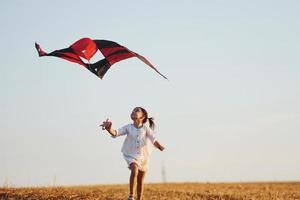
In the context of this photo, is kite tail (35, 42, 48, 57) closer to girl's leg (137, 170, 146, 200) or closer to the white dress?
the white dress

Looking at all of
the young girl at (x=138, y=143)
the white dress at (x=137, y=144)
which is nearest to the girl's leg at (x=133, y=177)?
the young girl at (x=138, y=143)

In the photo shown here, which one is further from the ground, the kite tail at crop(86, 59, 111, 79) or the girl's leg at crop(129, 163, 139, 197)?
the kite tail at crop(86, 59, 111, 79)

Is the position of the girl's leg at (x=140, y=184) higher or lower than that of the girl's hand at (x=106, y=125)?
lower

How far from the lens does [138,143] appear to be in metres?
11.7

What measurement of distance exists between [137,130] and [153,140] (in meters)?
0.41

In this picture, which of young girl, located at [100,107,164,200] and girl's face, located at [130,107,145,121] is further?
girl's face, located at [130,107,145,121]

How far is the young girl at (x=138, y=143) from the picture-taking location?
452 inches

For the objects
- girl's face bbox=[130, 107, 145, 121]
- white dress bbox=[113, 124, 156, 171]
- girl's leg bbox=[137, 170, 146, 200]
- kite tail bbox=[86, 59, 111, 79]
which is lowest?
girl's leg bbox=[137, 170, 146, 200]

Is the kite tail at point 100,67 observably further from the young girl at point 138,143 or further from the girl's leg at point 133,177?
the girl's leg at point 133,177

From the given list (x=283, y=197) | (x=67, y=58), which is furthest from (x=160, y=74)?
(x=283, y=197)

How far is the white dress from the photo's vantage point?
11.5 meters

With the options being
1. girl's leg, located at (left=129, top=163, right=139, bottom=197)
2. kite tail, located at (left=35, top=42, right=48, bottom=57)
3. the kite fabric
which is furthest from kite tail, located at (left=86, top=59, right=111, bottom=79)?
girl's leg, located at (left=129, top=163, right=139, bottom=197)

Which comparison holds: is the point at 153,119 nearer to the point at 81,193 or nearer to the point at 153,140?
the point at 153,140

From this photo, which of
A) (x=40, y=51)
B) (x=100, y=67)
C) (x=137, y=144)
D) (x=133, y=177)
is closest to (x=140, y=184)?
(x=133, y=177)
